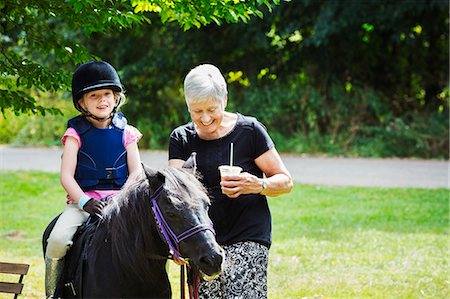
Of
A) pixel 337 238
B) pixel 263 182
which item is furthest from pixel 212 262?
pixel 337 238

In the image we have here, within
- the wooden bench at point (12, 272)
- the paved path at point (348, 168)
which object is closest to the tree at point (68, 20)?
the wooden bench at point (12, 272)

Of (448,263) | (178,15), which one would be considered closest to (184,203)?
(178,15)

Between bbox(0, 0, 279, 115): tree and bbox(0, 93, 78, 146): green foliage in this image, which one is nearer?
bbox(0, 0, 279, 115): tree

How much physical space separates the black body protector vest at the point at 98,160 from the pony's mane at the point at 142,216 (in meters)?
0.67

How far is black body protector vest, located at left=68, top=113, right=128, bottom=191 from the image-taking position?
478cm

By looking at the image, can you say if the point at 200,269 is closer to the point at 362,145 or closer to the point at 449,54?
the point at 362,145

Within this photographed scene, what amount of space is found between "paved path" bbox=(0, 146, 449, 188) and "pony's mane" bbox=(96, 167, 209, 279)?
397 inches

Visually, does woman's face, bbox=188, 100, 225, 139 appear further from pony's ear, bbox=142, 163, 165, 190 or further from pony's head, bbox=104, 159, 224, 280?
pony's ear, bbox=142, 163, 165, 190

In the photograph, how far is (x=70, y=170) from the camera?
4.70 metres

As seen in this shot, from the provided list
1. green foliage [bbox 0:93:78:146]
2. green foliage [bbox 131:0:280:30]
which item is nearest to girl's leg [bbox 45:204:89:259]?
green foliage [bbox 131:0:280:30]

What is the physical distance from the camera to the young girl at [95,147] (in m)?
4.68

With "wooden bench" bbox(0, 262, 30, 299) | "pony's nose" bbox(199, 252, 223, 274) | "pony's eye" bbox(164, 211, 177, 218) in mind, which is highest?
"pony's eye" bbox(164, 211, 177, 218)

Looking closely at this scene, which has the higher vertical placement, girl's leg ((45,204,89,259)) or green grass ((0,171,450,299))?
girl's leg ((45,204,89,259))

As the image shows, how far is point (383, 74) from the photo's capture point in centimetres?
2064
